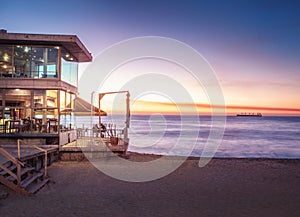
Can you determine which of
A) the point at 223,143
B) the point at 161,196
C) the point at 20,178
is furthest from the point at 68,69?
the point at 223,143

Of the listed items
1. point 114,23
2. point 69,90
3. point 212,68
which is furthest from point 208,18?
point 69,90

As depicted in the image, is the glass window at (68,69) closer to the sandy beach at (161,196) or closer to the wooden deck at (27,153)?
the wooden deck at (27,153)

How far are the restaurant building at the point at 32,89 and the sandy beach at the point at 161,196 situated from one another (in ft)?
9.96

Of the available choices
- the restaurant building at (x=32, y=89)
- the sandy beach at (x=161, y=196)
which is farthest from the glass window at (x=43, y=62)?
the sandy beach at (x=161, y=196)

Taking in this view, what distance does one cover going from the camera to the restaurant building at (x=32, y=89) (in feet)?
53.9

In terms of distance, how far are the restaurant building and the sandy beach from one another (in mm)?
3037

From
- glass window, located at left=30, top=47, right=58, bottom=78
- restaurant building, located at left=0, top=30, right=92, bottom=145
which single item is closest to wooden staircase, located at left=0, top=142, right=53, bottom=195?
restaurant building, located at left=0, top=30, right=92, bottom=145

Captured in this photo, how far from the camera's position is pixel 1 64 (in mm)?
16547

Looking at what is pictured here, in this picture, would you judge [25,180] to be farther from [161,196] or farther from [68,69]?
[68,69]

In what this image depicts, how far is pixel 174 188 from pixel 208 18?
17.6 m

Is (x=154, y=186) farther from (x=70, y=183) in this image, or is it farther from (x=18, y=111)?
(x=18, y=111)

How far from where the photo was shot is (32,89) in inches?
657

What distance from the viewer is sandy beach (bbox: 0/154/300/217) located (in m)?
8.41

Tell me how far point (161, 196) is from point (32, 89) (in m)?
10.2
